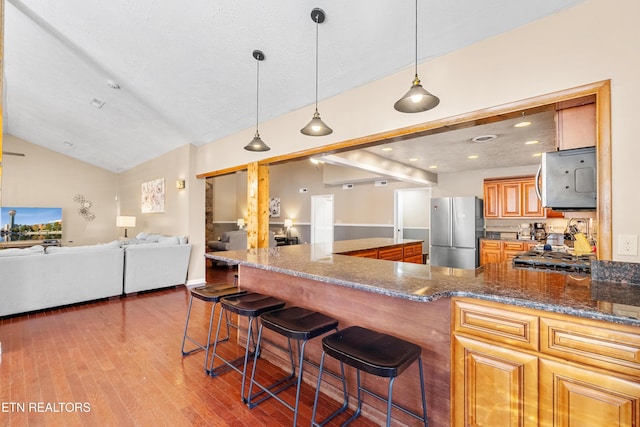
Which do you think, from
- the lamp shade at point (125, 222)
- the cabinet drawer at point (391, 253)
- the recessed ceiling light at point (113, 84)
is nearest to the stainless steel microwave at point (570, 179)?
the cabinet drawer at point (391, 253)

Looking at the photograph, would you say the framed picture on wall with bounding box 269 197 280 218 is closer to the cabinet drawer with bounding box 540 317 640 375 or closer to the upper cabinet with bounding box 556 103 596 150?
the upper cabinet with bounding box 556 103 596 150

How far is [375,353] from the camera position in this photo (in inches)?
55.2

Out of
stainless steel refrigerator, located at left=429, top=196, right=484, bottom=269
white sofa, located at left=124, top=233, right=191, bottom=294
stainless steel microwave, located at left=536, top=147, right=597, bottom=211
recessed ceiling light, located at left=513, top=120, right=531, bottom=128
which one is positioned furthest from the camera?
stainless steel refrigerator, located at left=429, top=196, right=484, bottom=269

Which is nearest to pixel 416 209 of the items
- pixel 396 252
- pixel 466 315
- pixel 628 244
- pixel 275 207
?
pixel 275 207

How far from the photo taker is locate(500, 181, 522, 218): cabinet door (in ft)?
18.6

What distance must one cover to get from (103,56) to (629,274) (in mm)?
5201

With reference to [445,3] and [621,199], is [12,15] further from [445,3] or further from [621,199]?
[621,199]

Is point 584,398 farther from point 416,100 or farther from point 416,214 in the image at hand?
point 416,214

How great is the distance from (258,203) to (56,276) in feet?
9.32

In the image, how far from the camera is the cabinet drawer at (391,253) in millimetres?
4272

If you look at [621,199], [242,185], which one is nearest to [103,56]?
[621,199]

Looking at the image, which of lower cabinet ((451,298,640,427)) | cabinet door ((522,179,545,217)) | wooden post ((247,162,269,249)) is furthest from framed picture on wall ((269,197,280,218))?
lower cabinet ((451,298,640,427))

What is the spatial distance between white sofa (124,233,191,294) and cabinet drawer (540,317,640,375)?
5135mm

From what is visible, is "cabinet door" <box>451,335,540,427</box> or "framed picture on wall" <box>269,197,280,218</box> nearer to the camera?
"cabinet door" <box>451,335,540,427</box>
